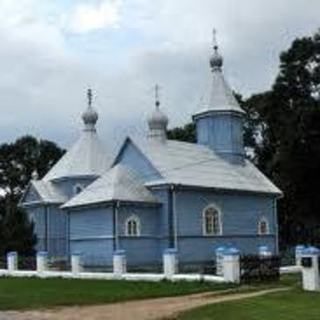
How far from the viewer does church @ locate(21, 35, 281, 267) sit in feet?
138

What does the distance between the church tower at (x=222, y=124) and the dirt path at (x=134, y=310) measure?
81.3ft

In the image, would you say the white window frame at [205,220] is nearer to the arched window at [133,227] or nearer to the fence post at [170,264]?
the arched window at [133,227]

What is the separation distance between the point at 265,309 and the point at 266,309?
0.02m

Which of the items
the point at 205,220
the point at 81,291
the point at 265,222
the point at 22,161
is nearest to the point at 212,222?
the point at 205,220

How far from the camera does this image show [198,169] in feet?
149

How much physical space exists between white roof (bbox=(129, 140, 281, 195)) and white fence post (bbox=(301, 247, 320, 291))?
56.4ft

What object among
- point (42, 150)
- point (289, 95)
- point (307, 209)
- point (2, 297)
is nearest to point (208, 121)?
point (289, 95)

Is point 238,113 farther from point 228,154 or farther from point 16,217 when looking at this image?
point 16,217

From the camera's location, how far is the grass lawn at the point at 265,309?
61.0 feet

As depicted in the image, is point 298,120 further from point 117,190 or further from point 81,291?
point 81,291

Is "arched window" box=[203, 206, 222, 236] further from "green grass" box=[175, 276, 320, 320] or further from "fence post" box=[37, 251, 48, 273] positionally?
"green grass" box=[175, 276, 320, 320]

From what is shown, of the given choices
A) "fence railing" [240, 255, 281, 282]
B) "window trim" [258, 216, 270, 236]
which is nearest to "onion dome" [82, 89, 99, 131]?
"window trim" [258, 216, 270, 236]

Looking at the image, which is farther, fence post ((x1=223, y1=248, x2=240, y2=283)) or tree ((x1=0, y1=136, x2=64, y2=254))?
tree ((x1=0, y1=136, x2=64, y2=254))

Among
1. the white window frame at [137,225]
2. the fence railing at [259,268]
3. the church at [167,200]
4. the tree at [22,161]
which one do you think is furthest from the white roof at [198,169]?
the tree at [22,161]
